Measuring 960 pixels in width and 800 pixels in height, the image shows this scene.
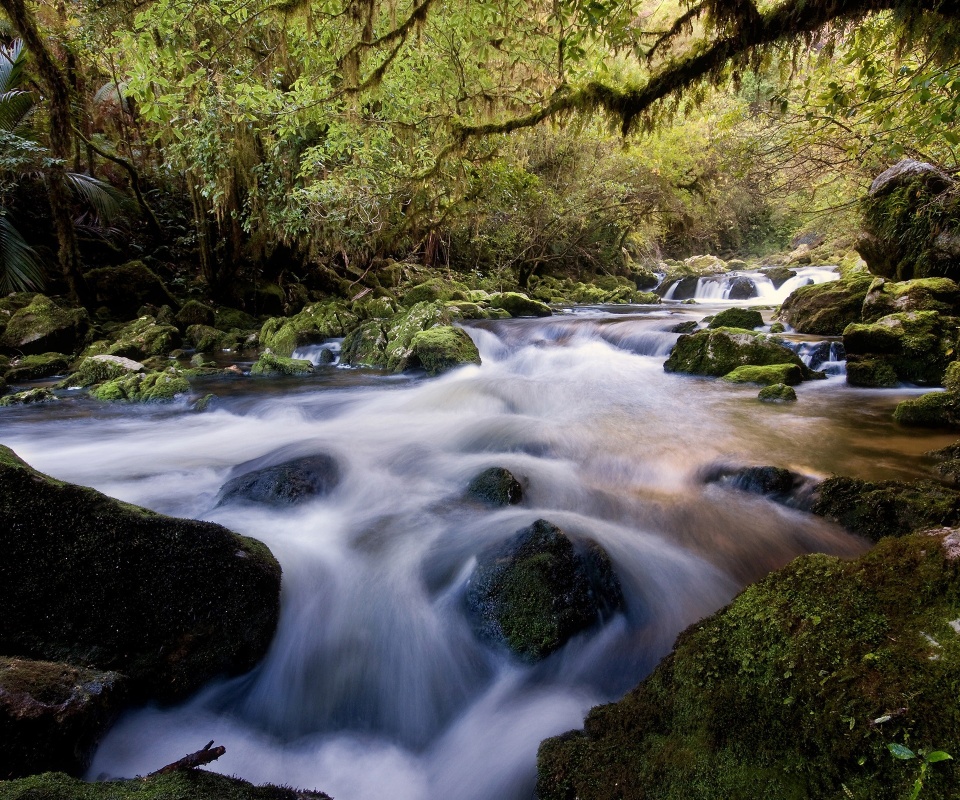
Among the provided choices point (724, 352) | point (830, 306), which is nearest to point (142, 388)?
point (724, 352)

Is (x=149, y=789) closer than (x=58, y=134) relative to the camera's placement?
Yes

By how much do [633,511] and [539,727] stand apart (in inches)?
87.6

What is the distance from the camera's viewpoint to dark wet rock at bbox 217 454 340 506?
4.46 m

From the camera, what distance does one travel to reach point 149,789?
1527 millimetres

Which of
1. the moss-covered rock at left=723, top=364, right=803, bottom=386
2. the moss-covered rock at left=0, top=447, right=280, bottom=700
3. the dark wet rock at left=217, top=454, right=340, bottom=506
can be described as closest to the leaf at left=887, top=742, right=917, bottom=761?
the moss-covered rock at left=0, top=447, right=280, bottom=700

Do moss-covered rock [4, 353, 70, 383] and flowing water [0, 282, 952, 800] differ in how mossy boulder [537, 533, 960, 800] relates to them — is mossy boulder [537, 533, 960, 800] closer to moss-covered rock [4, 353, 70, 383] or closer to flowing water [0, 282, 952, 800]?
flowing water [0, 282, 952, 800]

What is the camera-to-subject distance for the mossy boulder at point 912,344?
722cm

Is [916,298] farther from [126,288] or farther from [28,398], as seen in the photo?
[126,288]

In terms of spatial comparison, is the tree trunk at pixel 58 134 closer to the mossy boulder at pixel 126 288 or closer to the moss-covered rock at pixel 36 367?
the mossy boulder at pixel 126 288

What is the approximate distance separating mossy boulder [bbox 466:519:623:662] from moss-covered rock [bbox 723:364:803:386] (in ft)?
19.1

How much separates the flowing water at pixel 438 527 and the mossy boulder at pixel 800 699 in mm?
663

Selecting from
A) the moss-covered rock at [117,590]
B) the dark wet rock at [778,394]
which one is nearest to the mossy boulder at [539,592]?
the moss-covered rock at [117,590]

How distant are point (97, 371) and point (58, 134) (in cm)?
494

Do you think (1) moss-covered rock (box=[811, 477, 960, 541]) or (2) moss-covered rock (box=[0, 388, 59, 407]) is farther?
(2) moss-covered rock (box=[0, 388, 59, 407])
